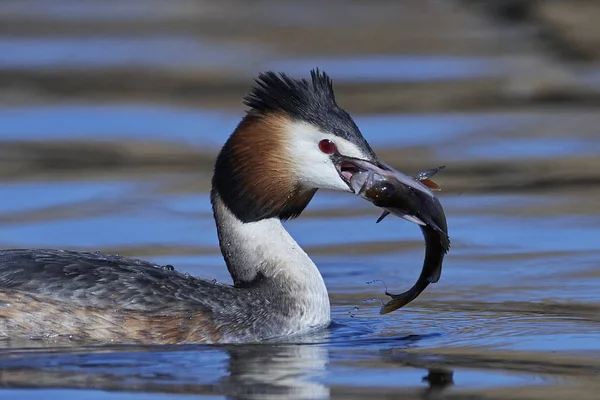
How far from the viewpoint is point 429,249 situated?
8.24 meters

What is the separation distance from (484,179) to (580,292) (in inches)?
144

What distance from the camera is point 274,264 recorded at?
8719mm

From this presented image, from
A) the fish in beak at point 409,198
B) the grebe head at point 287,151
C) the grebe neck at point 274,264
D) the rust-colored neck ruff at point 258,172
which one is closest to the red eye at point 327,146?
the grebe head at point 287,151

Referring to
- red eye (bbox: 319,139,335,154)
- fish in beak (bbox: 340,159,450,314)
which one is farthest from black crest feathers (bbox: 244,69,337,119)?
fish in beak (bbox: 340,159,450,314)

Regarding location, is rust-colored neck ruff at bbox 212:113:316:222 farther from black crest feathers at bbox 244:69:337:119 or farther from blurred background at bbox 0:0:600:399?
blurred background at bbox 0:0:600:399

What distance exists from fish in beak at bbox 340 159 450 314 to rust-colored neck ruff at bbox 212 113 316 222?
378 millimetres

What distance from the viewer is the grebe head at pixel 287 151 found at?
328 inches

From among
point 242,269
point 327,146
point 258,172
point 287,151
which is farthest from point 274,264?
point 327,146

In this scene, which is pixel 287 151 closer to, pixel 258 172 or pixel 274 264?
pixel 258 172

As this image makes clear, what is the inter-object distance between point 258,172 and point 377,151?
5.32m

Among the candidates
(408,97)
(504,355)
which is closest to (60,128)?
(408,97)

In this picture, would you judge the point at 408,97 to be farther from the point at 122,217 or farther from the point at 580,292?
the point at 580,292

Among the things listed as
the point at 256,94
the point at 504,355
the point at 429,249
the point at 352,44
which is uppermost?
the point at 352,44

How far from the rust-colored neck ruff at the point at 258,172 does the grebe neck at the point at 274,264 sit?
72 mm
